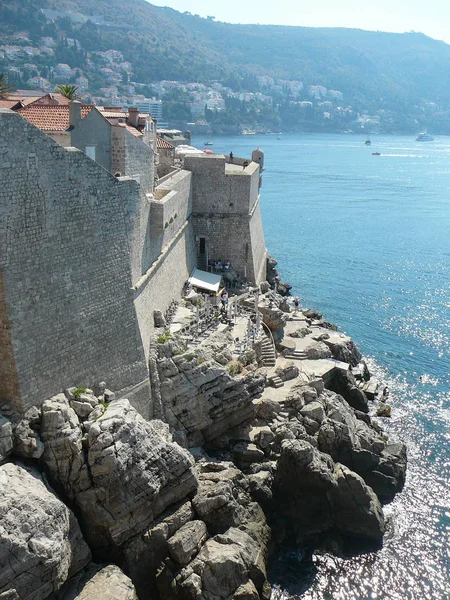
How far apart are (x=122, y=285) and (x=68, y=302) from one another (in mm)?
2633

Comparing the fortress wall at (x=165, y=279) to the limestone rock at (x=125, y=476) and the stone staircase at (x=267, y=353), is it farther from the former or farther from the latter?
the stone staircase at (x=267, y=353)

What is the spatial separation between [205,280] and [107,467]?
16.3m

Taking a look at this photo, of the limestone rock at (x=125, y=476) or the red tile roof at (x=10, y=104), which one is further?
the red tile roof at (x=10, y=104)

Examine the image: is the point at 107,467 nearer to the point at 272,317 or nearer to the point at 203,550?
the point at 203,550

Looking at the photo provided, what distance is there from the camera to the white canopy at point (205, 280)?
3309cm

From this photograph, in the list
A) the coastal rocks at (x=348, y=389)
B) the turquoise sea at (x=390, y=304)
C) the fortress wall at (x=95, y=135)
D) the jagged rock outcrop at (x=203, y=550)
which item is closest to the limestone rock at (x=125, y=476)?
the jagged rock outcrop at (x=203, y=550)

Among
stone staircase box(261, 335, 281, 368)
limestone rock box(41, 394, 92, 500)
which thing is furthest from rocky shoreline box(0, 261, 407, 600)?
stone staircase box(261, 335, 281, 368)

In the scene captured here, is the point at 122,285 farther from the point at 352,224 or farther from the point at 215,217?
the point at 352,224

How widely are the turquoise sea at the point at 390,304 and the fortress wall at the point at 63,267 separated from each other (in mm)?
9457

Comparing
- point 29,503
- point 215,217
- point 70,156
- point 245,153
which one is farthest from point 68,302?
point 245,153

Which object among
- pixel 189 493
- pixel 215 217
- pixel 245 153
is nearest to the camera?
pixel 189 493

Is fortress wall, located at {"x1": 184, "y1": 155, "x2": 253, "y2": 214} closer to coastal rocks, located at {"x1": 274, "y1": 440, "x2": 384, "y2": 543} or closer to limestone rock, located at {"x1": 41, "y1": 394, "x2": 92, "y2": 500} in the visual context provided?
coastal rocks, located at {"x1": 274, "y1": 440, "x2": 384, "y2": 543}

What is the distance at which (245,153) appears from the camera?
13188 centimetres

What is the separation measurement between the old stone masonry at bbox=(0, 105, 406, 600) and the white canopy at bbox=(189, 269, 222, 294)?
5.89 feet
